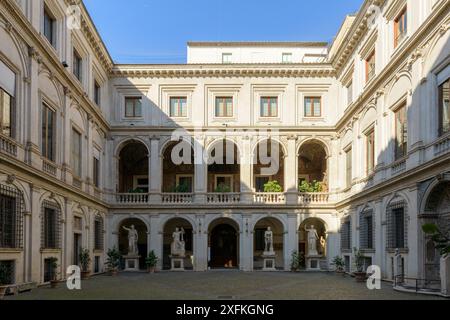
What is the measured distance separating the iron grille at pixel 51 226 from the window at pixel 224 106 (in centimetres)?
1470

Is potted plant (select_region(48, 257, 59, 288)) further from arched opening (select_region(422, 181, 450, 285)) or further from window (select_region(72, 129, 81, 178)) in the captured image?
arched opening (select_region(422, 181, 450, 285))

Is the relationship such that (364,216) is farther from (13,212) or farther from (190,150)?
(13,212)

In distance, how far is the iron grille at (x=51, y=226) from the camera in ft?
76.5

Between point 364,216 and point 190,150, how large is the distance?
13417 mm

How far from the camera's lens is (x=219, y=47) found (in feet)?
141

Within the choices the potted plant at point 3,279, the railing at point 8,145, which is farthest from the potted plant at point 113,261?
the potted plant at point 3,279

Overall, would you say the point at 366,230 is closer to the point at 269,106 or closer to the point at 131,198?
the point at 269,106

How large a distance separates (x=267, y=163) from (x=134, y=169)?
9941 millimetres

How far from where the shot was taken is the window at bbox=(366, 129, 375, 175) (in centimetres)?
2778

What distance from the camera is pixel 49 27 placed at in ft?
82.2

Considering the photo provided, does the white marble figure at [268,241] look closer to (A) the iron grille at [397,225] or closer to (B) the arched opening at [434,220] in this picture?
(A) the iron grille at [397,225]

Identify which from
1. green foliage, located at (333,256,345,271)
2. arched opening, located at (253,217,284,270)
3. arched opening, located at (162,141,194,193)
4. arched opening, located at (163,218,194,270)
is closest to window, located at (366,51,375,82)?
green foliage, located at (333,256,345,271)

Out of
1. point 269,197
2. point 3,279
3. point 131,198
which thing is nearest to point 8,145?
point 3,279

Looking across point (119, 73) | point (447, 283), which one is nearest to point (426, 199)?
point (447, 283)
